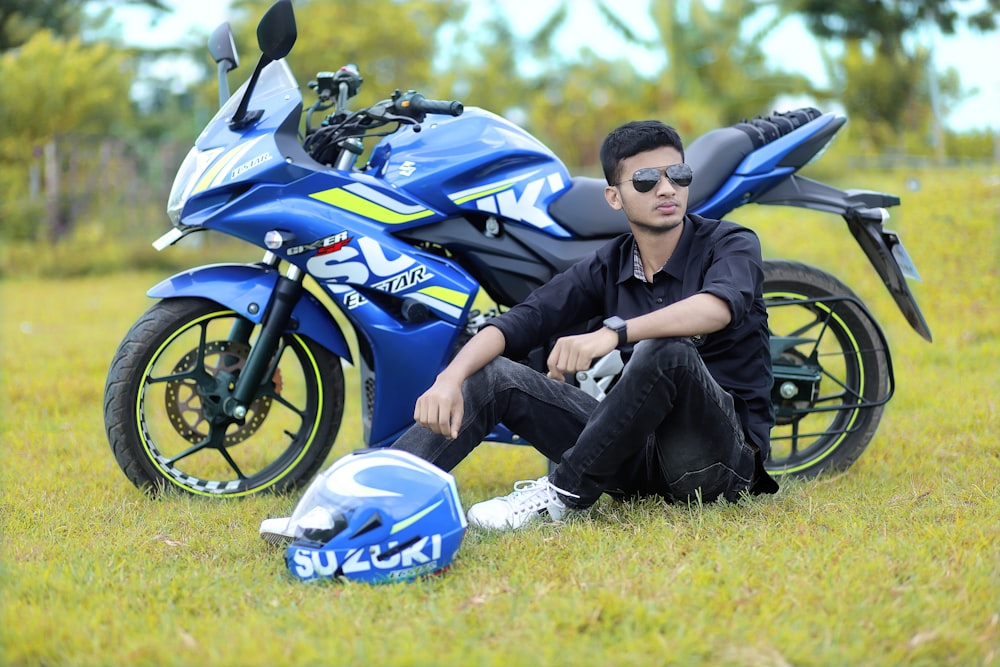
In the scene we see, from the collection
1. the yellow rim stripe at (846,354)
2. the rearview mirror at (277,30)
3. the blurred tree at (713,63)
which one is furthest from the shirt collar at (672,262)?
the blurred tree at (713,63)

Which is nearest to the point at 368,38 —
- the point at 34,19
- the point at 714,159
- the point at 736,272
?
the point at 34,19

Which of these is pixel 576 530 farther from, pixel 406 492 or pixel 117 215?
pixel 117 215

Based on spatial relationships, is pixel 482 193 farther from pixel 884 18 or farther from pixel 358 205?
pixel 884 18

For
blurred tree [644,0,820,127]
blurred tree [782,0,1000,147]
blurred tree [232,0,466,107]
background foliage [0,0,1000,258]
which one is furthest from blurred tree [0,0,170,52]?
blurred tree [782,0,1000,147]

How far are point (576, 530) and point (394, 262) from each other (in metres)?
1.18

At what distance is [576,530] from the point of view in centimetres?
→ 326

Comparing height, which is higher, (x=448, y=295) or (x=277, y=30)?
(x=277, y=30)

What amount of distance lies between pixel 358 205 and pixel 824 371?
6.30ft

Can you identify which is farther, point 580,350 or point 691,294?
point 691,294

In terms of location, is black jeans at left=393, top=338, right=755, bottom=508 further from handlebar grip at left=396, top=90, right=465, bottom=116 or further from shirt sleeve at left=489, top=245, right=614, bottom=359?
handlebar grip at left=396, top=90, right=465, bottom=116

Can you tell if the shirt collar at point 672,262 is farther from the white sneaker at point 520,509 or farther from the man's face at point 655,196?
the white sneaker at point 520,509

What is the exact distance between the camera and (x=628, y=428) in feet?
10.3

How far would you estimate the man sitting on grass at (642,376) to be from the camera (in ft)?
10.2

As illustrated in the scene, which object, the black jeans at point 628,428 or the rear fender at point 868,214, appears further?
the rear fender at point 868,214
